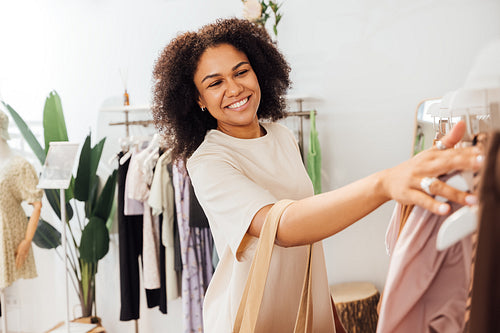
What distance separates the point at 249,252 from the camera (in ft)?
3.22

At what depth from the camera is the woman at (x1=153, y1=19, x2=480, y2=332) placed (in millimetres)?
917

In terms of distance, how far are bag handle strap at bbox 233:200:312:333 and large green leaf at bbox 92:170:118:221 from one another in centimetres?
233

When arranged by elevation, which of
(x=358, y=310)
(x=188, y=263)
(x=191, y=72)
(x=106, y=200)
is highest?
(x=191, y=72)

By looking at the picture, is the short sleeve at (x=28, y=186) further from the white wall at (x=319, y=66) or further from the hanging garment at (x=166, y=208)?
the hanging garment at (x=166, y=208)

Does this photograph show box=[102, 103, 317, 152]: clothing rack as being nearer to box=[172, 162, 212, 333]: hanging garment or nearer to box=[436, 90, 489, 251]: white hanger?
box=[172, 162, 212, 333]: hanging garment

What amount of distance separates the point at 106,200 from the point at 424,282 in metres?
2.64

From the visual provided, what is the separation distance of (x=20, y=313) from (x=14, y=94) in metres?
1.72

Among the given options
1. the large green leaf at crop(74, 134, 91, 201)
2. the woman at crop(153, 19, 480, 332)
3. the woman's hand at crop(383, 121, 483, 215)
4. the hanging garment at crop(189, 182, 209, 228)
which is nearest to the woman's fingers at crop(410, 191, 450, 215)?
the woman's hand at crop(383, 121, 483, 215)

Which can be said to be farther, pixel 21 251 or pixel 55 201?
pixel 55 201

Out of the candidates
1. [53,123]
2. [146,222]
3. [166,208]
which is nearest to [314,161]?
[166,208]

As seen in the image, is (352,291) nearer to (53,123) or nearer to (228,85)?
(228,85)

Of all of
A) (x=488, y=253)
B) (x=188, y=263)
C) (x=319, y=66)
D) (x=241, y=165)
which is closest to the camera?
(x=488, y=253)

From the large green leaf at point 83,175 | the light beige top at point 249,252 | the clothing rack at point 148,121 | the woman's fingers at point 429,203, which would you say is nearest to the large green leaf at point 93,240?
the large green leaf at point 83,175

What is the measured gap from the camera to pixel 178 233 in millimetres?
2605
